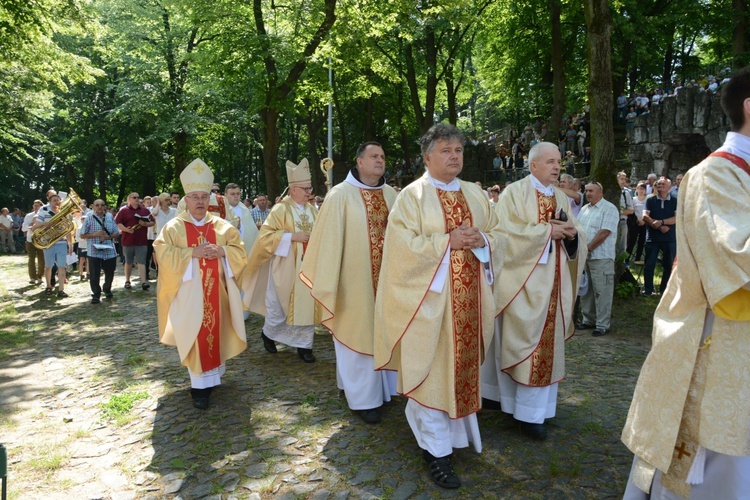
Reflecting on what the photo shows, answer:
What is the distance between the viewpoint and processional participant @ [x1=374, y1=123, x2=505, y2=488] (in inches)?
159

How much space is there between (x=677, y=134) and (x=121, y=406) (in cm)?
1742

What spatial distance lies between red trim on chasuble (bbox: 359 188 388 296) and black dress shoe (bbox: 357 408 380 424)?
1040mm

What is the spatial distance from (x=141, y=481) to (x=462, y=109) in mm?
46929

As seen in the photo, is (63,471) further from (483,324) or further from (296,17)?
(296,17)

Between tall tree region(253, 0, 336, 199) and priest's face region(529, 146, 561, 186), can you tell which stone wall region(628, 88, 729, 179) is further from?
priest's face region(529, 146, 561, 186)

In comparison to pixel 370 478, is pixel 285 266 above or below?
above

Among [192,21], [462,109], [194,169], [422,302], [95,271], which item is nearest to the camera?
[422,302]

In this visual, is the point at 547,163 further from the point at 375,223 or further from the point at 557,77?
the point at 557,77

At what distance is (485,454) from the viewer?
4406 millimetres

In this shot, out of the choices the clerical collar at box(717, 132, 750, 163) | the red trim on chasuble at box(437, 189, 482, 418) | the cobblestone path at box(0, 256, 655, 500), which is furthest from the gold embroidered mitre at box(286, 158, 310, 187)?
the clerical collar at box(717, 132, 750, 163)

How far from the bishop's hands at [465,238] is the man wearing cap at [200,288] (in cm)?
251

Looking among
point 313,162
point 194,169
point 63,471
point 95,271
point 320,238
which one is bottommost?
point 63,471

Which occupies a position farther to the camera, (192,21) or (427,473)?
(192,21)

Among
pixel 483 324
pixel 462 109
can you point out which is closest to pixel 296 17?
pixel 483 324
